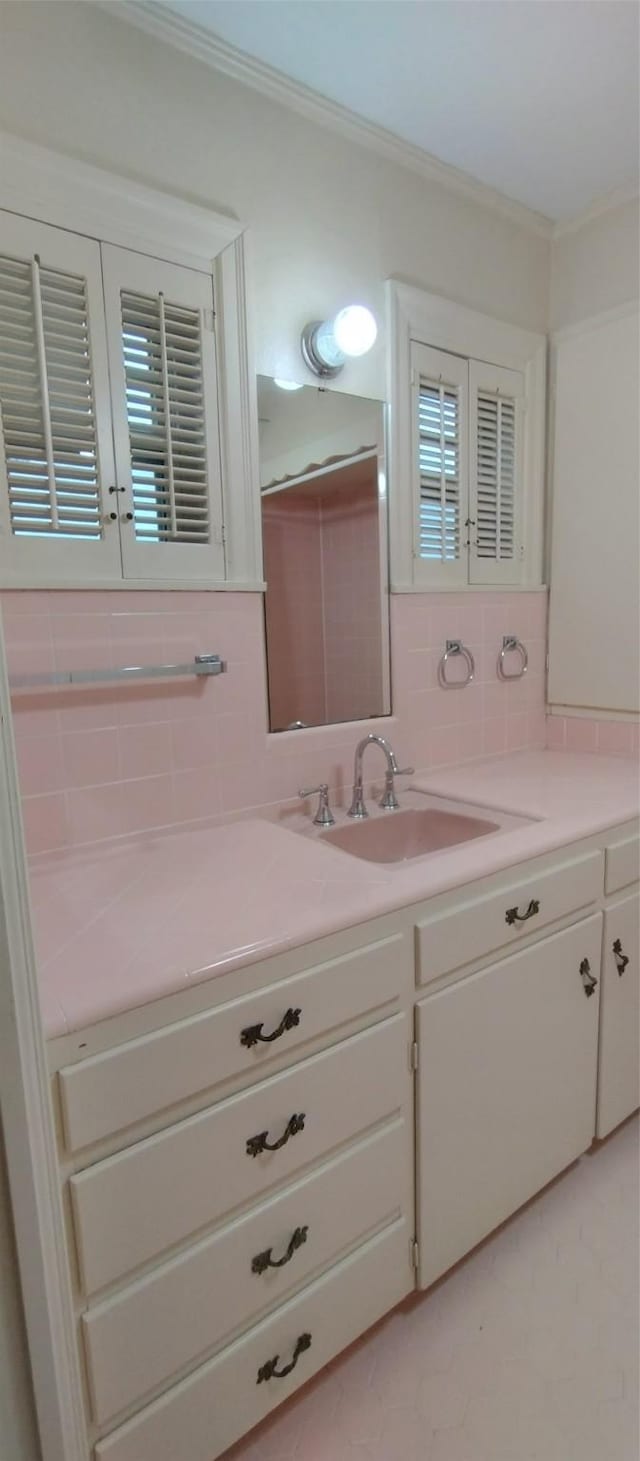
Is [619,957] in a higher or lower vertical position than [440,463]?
lower

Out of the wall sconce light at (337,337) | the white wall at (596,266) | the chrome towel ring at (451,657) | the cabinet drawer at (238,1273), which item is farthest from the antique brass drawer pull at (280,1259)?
the white wall at (596,266)

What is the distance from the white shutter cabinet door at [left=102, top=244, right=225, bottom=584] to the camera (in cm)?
133

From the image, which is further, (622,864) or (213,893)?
(622,864)

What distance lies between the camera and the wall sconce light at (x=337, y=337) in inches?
62.2

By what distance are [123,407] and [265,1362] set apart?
1.68 meters

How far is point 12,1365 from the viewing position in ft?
2.60

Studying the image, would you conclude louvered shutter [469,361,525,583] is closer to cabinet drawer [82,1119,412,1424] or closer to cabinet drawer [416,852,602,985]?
cabinet drawer [416,852,602,985]

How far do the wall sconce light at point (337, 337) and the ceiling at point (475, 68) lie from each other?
459 mm

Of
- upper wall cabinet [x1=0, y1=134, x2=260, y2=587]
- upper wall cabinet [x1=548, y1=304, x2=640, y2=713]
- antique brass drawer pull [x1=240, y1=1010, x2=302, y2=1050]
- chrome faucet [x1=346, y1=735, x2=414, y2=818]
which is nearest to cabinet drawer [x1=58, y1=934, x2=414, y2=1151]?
antique brass drawer pull [x1=240, y1=1010, x2=302, y2=1050]

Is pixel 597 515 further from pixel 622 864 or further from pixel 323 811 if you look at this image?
pixel 323 811

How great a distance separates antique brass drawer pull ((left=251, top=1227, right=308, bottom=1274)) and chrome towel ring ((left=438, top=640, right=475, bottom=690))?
138 centimetres

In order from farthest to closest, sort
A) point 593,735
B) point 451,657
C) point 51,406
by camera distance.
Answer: point 593,735, point 451,657, point 51,406

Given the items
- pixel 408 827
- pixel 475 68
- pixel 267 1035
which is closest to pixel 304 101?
pixel 475 68

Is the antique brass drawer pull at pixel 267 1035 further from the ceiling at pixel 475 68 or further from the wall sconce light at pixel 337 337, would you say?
the ceiling at pixel 475 68
